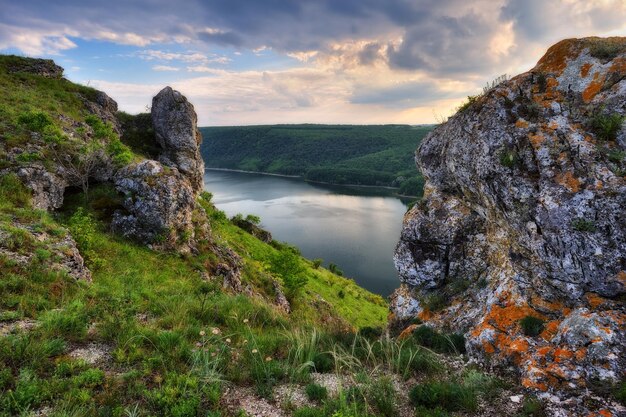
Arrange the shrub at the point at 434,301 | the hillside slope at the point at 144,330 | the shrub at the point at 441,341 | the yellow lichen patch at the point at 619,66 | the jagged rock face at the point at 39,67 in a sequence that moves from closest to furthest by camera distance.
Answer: the hillside slope at the point at 144,330, the shrub at the point at 441,341, the yellow lichen patch at the point at 619,66, the shrub at the point at 434,301, the jagged rock face at the point at 39,67

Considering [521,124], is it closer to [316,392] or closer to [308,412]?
[316,392]

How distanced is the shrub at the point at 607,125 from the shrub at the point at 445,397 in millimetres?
6916

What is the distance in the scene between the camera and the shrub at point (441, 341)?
26.6 feet

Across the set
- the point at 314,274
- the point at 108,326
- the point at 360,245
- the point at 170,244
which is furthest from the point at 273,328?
the point at 360,245

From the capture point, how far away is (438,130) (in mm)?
13984

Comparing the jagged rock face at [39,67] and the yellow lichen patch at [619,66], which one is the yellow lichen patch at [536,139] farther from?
the jagged rock face at [39,67]

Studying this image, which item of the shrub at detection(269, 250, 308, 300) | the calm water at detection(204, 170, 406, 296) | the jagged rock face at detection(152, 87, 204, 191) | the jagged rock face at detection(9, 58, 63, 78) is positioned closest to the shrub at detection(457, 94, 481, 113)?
the shrub at detection(269, 250, 308, 300)

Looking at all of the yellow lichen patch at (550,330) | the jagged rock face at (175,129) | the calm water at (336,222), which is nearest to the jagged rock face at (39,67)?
the jagged rock face at (175,129)

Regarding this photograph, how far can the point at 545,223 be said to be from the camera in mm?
7789

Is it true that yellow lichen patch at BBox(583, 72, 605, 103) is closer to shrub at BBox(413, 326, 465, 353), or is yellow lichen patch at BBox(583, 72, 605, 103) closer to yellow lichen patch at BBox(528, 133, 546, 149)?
yellow lichen patch at BBox(528, 133, 546, 149)

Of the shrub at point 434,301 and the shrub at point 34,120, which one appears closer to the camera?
the shrub at point 434,301

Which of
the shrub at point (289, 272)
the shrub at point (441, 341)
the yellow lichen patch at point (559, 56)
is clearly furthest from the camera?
the shrub at point (289, 272)

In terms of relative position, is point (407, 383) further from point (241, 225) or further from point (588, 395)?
point (241, 225)

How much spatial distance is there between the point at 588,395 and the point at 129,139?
3234 cm
